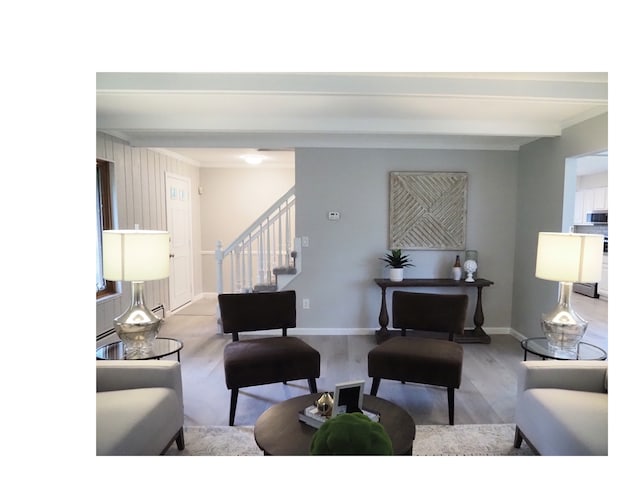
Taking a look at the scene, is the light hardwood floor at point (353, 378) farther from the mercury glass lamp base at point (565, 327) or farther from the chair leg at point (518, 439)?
the mercury glass lamp base at point (565, 327)

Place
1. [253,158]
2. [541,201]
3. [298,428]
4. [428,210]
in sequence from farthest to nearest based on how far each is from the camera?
[253,158]
[428,210]
[541,201]
[298,428]

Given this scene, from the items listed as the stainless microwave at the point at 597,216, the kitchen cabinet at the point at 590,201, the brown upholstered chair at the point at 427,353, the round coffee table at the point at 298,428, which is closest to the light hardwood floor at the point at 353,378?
the brown upholstered chair at the point at 427,353

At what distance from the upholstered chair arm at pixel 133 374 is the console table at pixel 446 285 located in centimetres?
240

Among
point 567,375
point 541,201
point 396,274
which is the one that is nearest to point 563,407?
point 567,375

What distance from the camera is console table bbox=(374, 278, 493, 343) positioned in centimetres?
369

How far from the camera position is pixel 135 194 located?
3896mm

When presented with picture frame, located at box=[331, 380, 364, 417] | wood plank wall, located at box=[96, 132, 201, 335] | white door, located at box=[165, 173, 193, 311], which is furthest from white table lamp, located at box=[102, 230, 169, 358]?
white door, located at box=[165, 173, 193, 311]

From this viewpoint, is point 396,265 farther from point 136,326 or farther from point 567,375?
point 136,326

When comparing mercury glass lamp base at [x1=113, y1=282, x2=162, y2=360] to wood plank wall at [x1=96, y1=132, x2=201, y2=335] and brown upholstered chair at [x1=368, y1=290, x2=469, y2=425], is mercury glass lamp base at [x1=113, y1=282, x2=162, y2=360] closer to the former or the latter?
brown upholstered chair at [x1=368, y1=290, x2=469, y2=425]

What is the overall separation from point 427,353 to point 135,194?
351 centimetres

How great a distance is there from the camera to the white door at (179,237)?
4.77m

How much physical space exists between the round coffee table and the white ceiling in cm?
185
